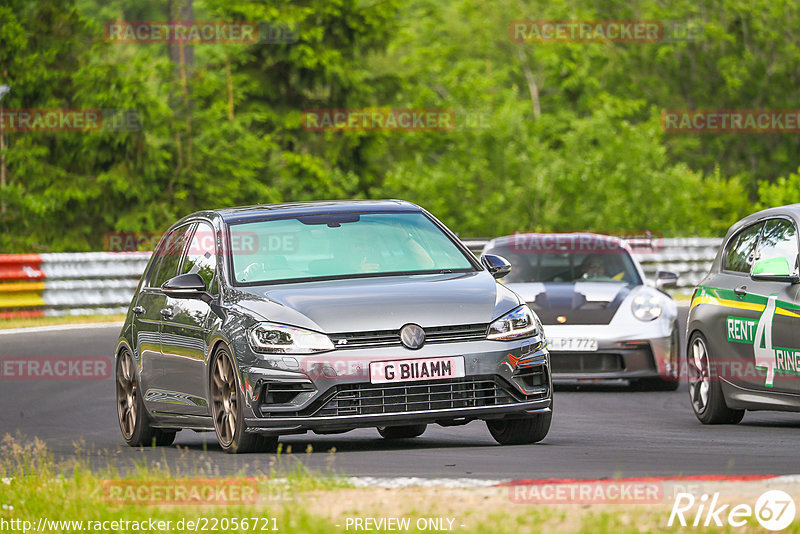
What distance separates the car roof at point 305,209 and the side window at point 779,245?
2408 mm

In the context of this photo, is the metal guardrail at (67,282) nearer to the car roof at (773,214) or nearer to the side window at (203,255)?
the car roof at (773,214)

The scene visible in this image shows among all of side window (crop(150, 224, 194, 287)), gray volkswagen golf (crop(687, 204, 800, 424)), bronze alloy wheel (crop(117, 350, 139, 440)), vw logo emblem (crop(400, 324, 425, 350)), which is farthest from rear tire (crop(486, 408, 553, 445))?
bronze alloy wheel (crop(117, 350, 139, 440))

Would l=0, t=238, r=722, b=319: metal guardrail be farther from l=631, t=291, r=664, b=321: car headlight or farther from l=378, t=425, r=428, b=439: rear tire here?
l=378, t=425, r=428, b=439: rear tire

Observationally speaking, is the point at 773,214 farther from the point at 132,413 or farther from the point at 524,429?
the point at 132,413

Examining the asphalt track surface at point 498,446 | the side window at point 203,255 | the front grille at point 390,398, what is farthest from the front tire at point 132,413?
the front grille at point 390,398

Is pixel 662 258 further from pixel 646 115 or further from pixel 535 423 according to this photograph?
pixel 646 115

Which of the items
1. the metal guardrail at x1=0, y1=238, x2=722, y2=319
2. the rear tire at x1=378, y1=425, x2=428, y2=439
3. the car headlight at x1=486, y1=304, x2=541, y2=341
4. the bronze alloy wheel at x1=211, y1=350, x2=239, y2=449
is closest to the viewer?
the car headlight at x1=486, y1=304, x2=541, y2=341

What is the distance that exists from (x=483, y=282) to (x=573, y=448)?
1.15m

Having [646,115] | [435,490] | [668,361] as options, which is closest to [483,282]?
[435,490]

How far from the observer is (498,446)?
9766 mm

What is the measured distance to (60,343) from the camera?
2041 cm

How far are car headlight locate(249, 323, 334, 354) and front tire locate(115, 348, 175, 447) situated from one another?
223 cm

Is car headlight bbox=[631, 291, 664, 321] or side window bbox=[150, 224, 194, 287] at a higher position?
side window bbox=[150, 224, 194, 287]

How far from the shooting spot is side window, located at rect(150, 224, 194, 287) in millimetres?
11336
